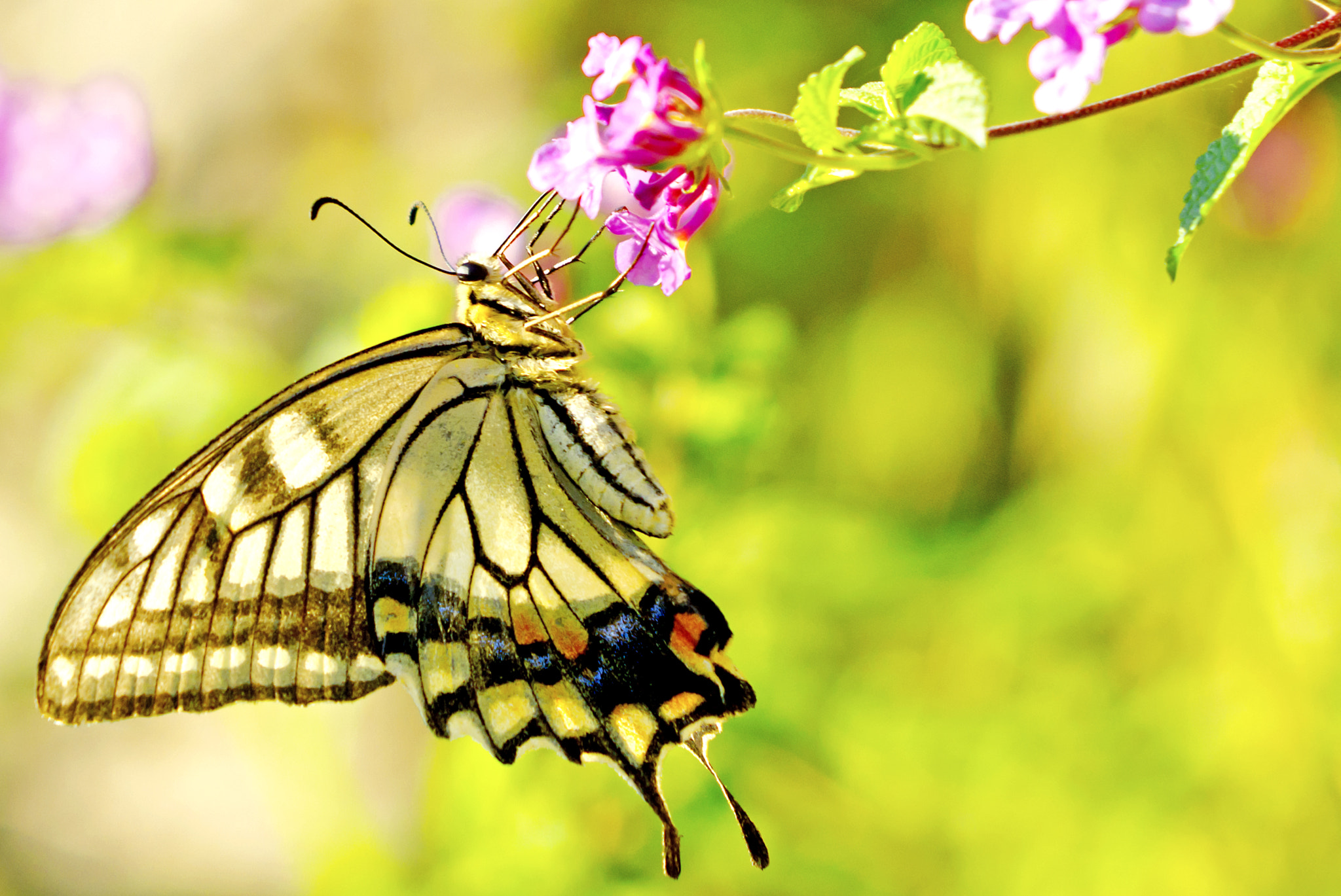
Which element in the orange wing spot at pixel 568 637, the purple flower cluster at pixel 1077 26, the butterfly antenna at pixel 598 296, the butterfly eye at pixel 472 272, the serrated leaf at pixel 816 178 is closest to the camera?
the purple flower cluster at pixel 1077 26

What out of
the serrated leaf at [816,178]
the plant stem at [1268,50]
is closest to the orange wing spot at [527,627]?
the serrated leaf at [816,178]

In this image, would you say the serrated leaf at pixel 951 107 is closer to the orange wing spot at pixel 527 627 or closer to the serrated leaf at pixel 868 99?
the serrated leaf at pixel 868 99

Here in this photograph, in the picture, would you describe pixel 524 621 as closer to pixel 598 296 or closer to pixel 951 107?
pixel 598 296

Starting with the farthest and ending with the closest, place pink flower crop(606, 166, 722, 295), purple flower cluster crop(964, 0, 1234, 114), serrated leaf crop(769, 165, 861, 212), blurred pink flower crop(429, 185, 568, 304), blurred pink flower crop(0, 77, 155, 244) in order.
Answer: blurred pink flower crop(0, 77, 155, 244), blurred pink flower crop(429, 185, 568, 304), pink flower crop(606, 166, 722, 295), serrated leaf crop(769, 165, 861, 212), purple flower cluster crop(964, 0, 1234, 114)

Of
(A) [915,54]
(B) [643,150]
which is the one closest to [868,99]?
(A) [915,54]

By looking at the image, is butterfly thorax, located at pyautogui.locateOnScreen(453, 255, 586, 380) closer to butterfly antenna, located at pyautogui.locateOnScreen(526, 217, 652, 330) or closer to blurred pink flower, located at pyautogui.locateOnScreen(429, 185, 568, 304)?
butterfly antenna, located at pyautogui.locateOnScreen(526, 217, 652, 330)

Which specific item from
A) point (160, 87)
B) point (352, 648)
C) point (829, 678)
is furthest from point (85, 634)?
point (160, 87)

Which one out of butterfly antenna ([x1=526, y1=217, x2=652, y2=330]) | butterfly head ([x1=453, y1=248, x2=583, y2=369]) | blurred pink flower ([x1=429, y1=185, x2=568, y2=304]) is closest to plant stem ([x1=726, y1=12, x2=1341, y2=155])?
butterfly antenna ([x1=526, y1=217, x2=652, y2=330])
